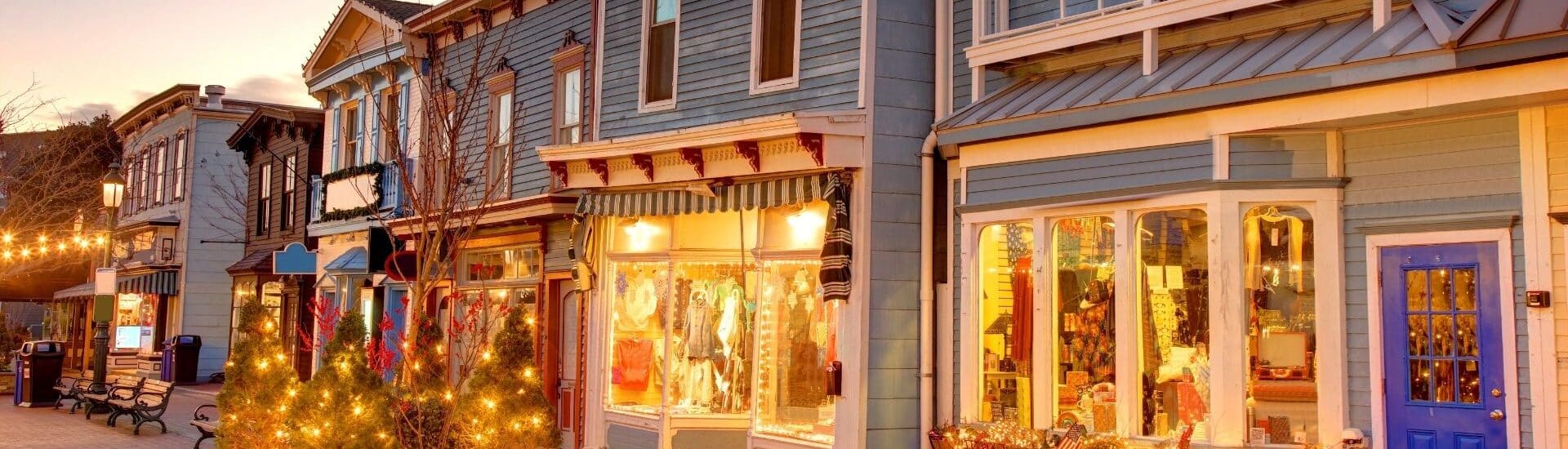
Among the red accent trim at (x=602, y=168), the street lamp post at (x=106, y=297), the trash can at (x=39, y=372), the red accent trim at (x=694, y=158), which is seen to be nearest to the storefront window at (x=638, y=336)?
the red accent trim at (x=602, y=168)

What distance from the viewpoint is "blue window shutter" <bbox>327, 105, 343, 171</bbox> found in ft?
88.4

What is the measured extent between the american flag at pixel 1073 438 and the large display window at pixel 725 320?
309cm

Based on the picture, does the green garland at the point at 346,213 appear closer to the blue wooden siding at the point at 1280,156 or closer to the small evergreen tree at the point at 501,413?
the small evergreen tree at the point at 501,413

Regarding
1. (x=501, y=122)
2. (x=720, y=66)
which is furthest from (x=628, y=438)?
(x=501, y=122)

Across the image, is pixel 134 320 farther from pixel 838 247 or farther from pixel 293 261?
pixel 838 247

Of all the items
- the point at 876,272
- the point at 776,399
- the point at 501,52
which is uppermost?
the point at 501,52

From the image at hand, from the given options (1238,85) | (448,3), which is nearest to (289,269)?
(448,3)

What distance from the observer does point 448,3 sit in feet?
71.7

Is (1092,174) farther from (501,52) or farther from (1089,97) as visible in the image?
(501,52)

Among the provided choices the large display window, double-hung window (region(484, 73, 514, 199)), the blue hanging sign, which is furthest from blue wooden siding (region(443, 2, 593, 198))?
the blue hanging sign

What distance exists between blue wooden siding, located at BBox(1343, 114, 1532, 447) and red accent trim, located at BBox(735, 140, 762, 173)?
595 cm

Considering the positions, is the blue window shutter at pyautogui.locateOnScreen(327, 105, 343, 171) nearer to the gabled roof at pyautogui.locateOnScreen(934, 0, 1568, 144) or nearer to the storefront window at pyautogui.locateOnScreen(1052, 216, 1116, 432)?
the gabled roof at pyautogui.locateOnScreen(934, 0, 1568, 144)

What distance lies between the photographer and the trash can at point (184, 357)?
34500 millimetres

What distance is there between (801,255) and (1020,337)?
9.73 ft
